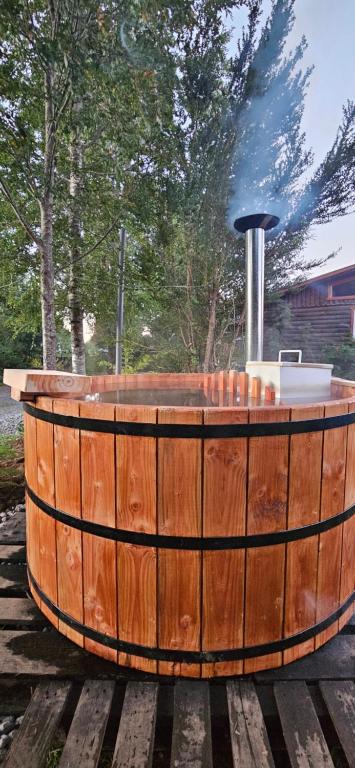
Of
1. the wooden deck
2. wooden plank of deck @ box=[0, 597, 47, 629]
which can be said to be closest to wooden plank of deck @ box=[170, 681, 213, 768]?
the wooden deck

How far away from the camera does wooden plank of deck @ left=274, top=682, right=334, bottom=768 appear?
1.00 meters

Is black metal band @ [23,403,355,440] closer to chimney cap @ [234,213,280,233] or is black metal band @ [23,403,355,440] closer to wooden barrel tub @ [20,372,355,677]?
wooden barrel tub @ [20,372,355,677]

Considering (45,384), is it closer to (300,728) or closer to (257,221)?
(300,728)

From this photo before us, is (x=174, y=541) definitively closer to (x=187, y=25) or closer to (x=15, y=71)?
(x=15, y=71)

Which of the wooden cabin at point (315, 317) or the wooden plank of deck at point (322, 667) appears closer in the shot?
the wooden plank of deck at point (322, 667)

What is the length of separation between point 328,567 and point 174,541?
0.68m

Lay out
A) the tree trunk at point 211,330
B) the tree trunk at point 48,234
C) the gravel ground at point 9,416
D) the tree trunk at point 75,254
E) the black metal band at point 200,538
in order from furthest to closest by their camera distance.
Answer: the tree trunk at point 211,330
the gravel ground at point 9,416
the tree trunk at point 75,254
the tree trunk at point 48,234
the black metal band at point 200,538

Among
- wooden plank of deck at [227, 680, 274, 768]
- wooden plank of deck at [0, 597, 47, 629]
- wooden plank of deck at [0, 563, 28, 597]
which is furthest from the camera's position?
wooden plank of deck at [0, 563, 28, 597]

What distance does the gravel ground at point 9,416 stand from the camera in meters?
6.47

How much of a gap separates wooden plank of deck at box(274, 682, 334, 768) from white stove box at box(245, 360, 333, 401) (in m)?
1.24

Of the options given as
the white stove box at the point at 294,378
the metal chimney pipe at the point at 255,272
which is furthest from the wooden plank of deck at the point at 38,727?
the metal chimney pipe at the point at 255,272

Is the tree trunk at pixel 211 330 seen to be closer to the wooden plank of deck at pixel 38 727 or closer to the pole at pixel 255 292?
the pole at pixel 255 292

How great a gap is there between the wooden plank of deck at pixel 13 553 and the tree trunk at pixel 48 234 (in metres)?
3.14

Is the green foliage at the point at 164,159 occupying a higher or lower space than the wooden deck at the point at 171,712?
higher
